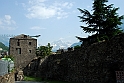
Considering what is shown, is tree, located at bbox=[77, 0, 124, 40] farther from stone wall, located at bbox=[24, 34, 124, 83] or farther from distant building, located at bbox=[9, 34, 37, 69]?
distant building, located at bbox=[9, 34, 37, 69]

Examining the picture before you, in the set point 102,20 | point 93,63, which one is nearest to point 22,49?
point 102,20

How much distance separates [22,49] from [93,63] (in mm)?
43901

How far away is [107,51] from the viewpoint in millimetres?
19781

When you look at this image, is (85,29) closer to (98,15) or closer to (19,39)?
(98,15)

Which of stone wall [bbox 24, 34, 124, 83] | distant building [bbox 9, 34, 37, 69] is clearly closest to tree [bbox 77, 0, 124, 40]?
stone wall [bbox 24, 34, 124, 83]

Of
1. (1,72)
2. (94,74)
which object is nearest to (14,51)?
(94,74)

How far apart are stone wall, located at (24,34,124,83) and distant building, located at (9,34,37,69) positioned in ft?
98.0

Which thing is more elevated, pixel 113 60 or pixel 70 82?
pixel 113 60

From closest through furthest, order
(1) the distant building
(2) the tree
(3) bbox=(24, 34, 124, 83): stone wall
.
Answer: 1. (3) bbox=(24, 34, 124, 83): stone wall
2. (2) the tree
3. (1) the distant building

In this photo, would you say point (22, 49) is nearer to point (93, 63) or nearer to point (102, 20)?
point (102, 20)

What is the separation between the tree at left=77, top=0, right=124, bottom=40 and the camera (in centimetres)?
3003

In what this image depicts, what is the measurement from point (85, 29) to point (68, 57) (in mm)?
5078

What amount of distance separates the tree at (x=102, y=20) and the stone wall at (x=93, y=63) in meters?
5.26

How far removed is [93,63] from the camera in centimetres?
2233
